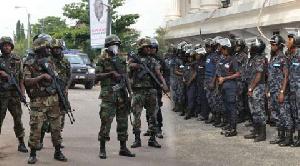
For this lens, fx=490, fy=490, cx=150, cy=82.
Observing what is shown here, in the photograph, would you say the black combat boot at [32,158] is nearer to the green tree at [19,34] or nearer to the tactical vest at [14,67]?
the tactical vest at [14,67]

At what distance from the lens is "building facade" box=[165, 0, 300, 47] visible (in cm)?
1617

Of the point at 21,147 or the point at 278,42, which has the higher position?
the point at 278,42

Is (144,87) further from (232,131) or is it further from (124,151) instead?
(232,131)

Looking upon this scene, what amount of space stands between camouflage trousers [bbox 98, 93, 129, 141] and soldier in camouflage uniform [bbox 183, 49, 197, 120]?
4132mm

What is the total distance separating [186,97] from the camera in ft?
39.2

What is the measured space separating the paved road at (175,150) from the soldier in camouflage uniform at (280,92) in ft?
0.99

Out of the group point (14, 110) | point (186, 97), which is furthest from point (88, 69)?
point (14, 110)

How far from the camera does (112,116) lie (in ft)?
22.6

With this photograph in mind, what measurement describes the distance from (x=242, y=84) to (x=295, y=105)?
8.03 feet

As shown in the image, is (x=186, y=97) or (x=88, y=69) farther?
(x=88, y=69)

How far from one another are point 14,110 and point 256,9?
1246 cm

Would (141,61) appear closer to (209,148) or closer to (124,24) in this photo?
(209,148)

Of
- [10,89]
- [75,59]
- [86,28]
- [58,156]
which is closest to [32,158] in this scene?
[58,156]

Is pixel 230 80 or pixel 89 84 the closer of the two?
pixel 230 80
